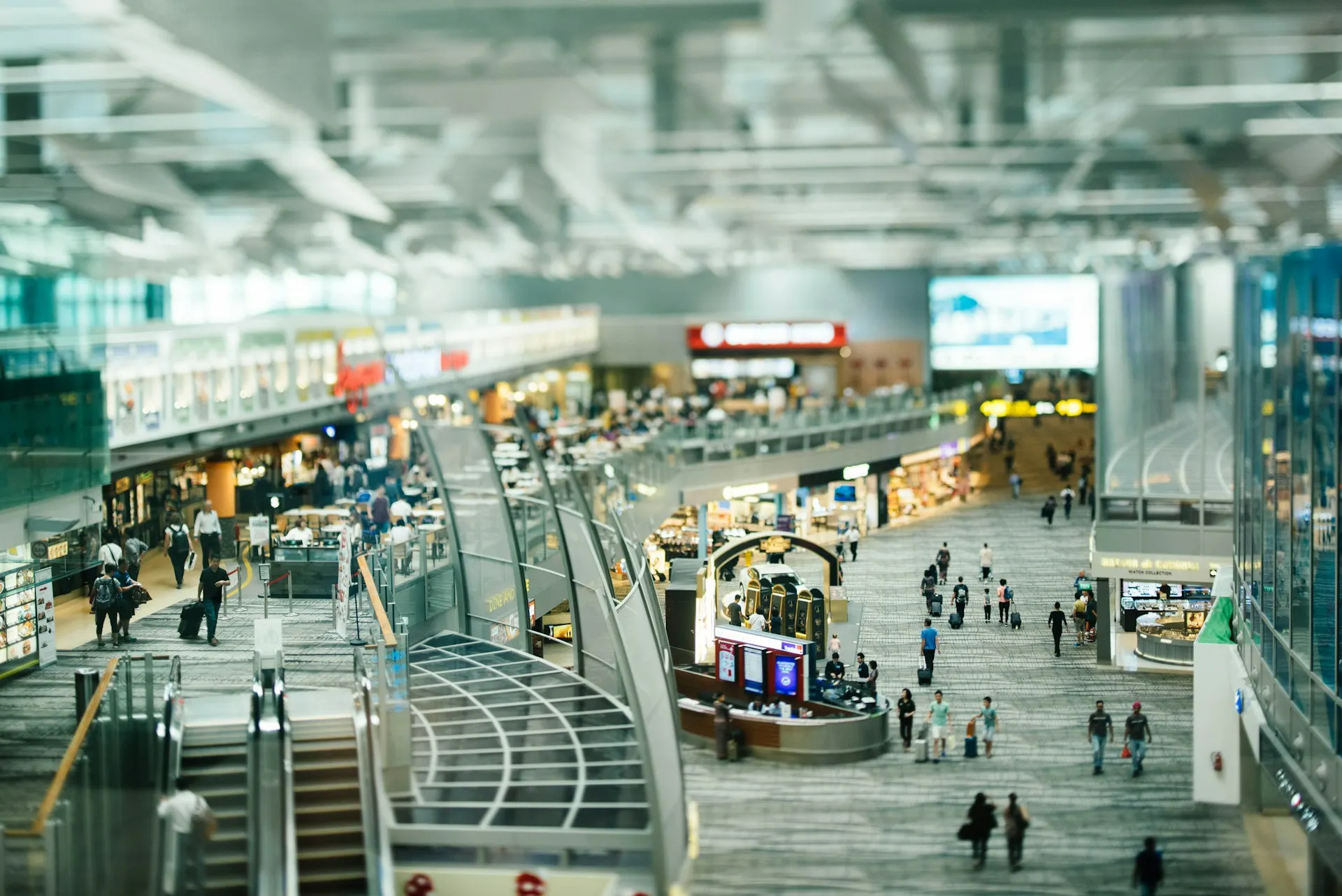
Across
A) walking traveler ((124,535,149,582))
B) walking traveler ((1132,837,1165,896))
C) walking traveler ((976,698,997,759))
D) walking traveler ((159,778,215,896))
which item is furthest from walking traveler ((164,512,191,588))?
walking traveler ((1132,837,1165,896))

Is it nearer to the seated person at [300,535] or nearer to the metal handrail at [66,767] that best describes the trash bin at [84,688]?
the metal handrail at [66,767]

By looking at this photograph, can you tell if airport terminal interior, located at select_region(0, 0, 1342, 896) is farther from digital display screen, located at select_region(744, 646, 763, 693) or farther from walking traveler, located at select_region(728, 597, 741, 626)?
walking traveler, located at select_region(728, 597, 741, 626)

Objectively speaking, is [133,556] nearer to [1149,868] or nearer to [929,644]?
[929,644]

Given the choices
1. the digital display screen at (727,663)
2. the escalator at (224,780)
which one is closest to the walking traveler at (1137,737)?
the digital display screen at (727,663)

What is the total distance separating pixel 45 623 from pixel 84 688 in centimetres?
274

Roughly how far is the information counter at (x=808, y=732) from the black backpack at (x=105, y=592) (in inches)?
232

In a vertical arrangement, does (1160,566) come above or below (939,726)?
above

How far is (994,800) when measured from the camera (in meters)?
14.0

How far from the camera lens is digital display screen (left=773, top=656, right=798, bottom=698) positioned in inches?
658

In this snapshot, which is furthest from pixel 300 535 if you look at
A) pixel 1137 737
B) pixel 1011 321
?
pixel 1011 321

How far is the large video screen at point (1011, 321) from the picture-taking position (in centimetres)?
4444

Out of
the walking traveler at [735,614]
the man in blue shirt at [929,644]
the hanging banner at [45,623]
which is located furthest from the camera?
the walking traveler at [735,614]

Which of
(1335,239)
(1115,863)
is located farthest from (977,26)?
(1335,239)

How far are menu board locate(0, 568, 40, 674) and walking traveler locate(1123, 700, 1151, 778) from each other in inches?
415
